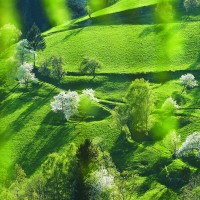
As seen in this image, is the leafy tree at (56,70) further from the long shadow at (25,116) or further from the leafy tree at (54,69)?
the long shadow at (25,116)

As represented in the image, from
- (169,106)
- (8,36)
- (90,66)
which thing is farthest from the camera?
(8,36)

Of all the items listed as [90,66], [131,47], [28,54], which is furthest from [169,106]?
[28,54]

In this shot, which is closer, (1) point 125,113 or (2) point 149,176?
(2) point 149,176

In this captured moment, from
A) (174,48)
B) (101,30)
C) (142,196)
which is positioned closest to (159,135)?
(142,196)

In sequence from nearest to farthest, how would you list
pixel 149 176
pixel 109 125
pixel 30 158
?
pixel 149 176 → pixel 30 158 → pixel 109 125

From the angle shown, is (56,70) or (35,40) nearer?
(56,70)

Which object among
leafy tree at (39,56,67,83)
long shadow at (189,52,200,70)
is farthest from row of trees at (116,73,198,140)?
leafy tree at (39,56,67,83)

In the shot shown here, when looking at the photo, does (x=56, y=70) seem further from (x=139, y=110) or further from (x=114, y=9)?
(x=114, y=9)

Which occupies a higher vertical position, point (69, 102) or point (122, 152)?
point (69, 102)

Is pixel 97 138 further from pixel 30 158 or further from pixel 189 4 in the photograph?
pixel 189 4
